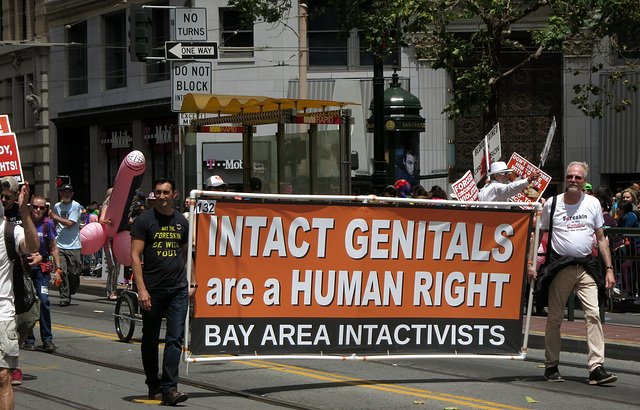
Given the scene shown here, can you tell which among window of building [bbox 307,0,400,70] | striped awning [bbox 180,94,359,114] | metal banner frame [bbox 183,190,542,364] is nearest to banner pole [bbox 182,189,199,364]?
metal banner frame [bbox 183,190,542,364]

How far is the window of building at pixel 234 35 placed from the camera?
1161 inches

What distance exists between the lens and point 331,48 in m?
28.9

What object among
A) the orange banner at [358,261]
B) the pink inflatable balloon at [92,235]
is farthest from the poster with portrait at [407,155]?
the orange banner at [358,261]

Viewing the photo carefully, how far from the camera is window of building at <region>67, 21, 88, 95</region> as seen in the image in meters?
35.8

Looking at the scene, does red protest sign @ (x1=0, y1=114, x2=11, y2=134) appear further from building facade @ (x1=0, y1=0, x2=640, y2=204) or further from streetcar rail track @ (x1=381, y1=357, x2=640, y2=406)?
streetcar rail track @ (x1=381, y1=357, x2=640, y2=406)

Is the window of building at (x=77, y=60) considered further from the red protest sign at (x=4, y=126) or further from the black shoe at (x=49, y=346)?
the black shoe at (x=49, y=346)

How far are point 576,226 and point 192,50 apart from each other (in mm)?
9629

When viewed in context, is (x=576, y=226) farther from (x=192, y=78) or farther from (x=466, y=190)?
(x=192, y=78)

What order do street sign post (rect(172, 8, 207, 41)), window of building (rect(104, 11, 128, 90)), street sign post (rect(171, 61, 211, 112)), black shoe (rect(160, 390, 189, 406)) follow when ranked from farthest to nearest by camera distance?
window of building (rect(104, 11, 128, 90)) → street sign post (rect(172, 8, 207, 41)) → street sign post (rect(171, 61, 211, 112)) → black shoe (rect(160, 390, 189, 406))

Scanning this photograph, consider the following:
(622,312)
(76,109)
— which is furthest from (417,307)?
(76,109)

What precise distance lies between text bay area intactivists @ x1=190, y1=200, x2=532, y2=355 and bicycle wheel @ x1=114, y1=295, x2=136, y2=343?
161 inches

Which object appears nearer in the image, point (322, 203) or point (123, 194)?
point (322, 203)

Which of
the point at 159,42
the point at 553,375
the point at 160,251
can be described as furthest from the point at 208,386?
the point at 159,42

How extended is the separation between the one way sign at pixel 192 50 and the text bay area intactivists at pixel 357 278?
9.02m
